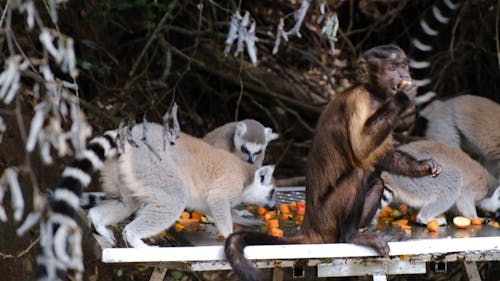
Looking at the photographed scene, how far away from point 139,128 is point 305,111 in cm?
329

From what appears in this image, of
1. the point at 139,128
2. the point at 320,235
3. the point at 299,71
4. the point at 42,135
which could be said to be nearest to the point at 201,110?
the point at 299,71

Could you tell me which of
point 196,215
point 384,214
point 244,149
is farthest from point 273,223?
point 244,149

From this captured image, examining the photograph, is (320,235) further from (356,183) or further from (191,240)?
(191,240)

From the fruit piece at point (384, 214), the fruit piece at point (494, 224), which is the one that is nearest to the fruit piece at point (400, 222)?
the fruit piece at point (384, 214)

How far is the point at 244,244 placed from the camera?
14.7 feet

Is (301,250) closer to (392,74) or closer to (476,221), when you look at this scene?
(392,74)

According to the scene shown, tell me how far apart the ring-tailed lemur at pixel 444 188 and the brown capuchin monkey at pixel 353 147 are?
1.03 metres

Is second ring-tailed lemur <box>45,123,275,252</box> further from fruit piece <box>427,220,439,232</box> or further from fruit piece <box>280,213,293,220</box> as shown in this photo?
fruit piece <box>427,220,439,232</box>

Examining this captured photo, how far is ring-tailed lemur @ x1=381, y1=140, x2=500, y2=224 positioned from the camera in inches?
234

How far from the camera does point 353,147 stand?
476 centimetres

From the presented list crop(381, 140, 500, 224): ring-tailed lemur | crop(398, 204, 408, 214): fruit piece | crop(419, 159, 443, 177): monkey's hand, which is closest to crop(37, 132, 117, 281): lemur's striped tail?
crop(419, 159, 443, 177): monkey's hand

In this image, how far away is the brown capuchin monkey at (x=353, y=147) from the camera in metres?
4.70

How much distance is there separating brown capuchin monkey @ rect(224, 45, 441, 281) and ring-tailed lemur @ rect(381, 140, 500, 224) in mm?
1027

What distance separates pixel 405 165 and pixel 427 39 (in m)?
3.33
